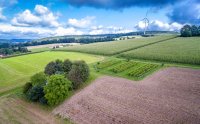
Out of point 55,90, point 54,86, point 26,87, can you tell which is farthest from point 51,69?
Result: point 55,90

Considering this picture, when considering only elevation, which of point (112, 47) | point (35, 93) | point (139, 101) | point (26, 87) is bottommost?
point (139, 101)

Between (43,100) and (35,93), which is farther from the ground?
(35,93)

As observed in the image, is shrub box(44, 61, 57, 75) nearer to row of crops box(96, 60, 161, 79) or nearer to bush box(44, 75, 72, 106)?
bush box(44, 75, 72, 106)

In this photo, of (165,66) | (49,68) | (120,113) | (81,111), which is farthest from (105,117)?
(165,66)

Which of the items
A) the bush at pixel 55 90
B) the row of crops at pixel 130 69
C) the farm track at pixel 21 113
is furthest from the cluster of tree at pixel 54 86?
the row of crops at pixel 130 69

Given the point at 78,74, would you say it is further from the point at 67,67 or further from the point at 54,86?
the point at 54,86

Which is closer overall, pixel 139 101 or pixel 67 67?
pixel 139 101
